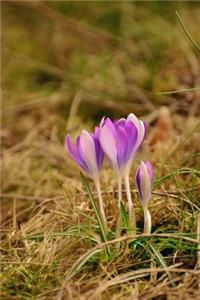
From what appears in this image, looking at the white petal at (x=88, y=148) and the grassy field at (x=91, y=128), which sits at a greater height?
the white petal at (x=88, y=148)

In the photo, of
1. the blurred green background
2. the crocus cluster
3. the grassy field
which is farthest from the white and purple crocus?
the blurred green background

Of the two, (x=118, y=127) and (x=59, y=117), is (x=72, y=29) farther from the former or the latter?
(x=118, y=127)

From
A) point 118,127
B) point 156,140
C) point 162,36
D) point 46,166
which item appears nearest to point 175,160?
point 156,140

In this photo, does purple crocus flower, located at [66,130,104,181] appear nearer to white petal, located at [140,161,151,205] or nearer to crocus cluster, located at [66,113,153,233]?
crocus cluster, located at [66,113,153,233]

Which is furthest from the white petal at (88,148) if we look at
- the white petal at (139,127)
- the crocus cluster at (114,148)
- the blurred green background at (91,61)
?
the blurred green background at (91,61)

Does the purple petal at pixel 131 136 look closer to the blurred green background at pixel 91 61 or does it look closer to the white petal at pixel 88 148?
the white petal at pixel 88 148

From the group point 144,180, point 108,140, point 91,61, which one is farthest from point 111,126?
point 91,61
